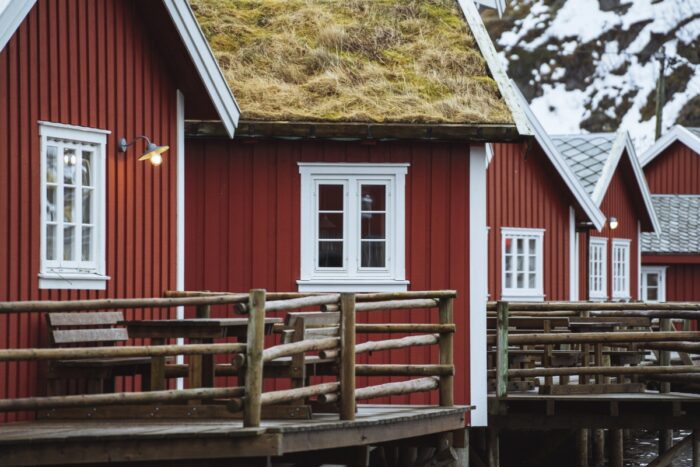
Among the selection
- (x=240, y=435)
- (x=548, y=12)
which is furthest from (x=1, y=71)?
(x=548, y=12)

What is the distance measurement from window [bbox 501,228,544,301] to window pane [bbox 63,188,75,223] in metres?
13.9

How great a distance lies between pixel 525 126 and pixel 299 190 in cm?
266

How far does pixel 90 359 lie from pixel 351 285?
16.7ft

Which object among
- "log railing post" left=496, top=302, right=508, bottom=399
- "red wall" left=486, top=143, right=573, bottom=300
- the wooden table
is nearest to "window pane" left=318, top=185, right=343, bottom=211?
"log railing post" left=496, top=302, right=508, bottom=399

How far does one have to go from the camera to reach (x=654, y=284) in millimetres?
40969

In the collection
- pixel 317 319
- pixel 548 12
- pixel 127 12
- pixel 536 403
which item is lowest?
pixel 536 403

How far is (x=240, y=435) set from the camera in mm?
11445

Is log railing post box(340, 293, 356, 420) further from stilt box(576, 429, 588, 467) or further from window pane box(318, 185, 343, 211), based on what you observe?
stilt box(576, 429, 588, 467)

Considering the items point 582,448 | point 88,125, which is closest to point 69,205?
point 88,125

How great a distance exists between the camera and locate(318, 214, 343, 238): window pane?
18094 mm

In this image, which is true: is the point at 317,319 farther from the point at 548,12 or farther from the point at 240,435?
the point at 548,12

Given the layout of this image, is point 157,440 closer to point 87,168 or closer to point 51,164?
point 51,164

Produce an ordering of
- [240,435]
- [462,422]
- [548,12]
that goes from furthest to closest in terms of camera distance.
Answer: [548,12], [462,422], [240,435]

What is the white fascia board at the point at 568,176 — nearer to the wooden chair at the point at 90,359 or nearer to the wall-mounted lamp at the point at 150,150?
the wall-mounted lamp at the point at 150,150
